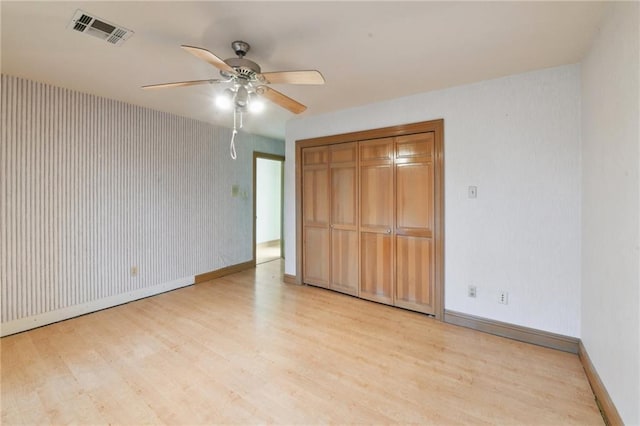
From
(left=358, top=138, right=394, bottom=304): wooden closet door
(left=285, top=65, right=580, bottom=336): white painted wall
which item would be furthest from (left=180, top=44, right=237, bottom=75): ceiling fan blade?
(left=285, top=65, right=580, bottom=336): white painted wall

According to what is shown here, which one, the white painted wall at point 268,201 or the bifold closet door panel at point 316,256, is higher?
the white painted wall at point 268,201

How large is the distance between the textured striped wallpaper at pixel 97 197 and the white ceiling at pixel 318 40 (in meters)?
0.42

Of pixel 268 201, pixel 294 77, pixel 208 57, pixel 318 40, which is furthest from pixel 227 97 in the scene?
pixel 268 201

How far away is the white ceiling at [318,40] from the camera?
5.58ft

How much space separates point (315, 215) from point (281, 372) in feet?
7.39

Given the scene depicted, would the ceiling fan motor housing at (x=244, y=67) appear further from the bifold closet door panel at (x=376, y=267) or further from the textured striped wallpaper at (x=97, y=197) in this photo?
the textured striped wallpaper at (x=97, y=197)

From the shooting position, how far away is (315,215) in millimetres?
4023

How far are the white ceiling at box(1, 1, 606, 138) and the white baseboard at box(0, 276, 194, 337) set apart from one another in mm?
2290

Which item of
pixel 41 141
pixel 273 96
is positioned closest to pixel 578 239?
pixel 273 96

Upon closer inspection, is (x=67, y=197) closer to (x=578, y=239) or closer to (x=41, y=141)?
(x=41, y=141)

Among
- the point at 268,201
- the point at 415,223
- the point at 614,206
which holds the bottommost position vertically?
the point at 415,223

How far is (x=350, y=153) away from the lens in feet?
12.0

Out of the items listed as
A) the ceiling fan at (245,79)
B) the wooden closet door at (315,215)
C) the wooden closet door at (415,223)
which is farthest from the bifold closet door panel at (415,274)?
the ceiling fan at (245,79)

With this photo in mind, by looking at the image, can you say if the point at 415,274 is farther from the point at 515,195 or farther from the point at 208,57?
the point at 208,57
